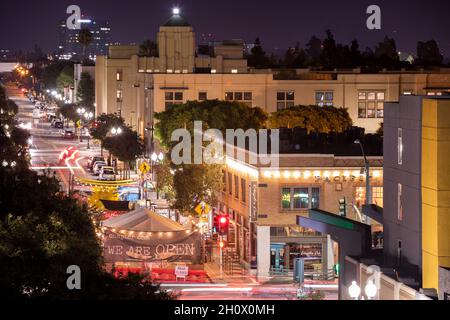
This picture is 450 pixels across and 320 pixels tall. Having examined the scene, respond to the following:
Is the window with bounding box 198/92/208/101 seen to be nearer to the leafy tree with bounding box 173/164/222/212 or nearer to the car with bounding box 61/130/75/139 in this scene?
the leafy tree with bounding box 173/164/222/212

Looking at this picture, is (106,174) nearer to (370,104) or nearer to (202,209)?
(370,104)

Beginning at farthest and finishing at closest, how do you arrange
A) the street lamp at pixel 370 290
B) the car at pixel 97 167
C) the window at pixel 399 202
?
1. the car at pixel 97 167
2. the window at pixel 399 202
3. the street lamp at pixel 370 290

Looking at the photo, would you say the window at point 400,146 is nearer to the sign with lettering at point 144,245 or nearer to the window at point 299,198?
the sign with lettering at point 144,245

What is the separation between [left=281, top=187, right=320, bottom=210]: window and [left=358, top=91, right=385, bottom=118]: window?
5364 centimetres

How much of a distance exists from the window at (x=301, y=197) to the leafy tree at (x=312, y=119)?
39.3 metres

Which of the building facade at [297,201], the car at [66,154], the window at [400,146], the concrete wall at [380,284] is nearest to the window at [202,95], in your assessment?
the car at [66,154]

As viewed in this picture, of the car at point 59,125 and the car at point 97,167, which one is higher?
the car at point 97,167

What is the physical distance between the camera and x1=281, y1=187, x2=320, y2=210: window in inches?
2185

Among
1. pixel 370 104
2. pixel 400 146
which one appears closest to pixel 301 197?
pixel 400 146

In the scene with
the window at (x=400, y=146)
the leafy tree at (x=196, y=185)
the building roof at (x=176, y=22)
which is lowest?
the leafy tree at (x=196, y=185)

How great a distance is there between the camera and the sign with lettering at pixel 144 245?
50.7 m

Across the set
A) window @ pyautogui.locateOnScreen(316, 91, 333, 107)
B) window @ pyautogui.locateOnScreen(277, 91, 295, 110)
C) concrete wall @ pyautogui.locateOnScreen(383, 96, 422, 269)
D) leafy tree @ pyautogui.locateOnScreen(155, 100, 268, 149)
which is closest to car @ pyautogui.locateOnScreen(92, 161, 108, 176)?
leafy tree @ pyautogui.locateOnScreen(155, 100, 268, 149)

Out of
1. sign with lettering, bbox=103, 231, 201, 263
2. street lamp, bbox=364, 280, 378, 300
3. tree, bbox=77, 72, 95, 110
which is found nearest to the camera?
street lamp, bbox=364, 280, 378, 300

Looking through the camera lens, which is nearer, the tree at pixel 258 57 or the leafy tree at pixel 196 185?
the leafy tree at pixel 196 185
